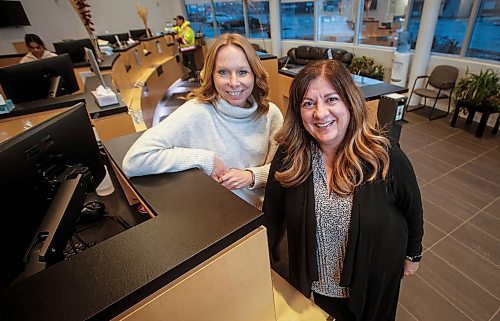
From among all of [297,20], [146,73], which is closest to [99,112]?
[146,73]

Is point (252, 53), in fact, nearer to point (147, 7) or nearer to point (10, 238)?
point (10, 238)

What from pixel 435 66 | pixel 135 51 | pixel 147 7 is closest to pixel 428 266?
pixel 435 66

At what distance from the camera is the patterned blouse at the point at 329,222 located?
1029mm

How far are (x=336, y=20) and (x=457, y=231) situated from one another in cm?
563

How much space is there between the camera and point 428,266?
6.28ft

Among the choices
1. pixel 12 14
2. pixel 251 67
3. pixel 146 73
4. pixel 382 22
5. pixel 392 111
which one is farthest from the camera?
pixel 12 14

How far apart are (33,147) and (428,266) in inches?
95.1

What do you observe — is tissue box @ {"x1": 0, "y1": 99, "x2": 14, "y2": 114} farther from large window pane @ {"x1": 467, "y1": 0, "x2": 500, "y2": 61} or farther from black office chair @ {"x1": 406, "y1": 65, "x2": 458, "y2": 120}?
large window pane @ {"x1": 467, "y1": 0, "x2": 500, "y2": 61}

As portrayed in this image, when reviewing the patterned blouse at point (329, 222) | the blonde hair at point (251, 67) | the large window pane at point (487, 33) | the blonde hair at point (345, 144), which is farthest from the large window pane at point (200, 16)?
the patterned blouse at point (329, 222)

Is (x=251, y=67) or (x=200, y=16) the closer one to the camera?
(x=251, y=67)

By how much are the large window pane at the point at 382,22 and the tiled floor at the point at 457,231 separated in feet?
8.66

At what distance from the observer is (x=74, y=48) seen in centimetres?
375

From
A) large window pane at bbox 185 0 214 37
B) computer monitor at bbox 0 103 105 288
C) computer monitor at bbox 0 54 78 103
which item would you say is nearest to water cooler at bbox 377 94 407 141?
computer monitor at bbox 0 103 105 288

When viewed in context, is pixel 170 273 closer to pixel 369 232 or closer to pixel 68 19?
pixel 369 232
